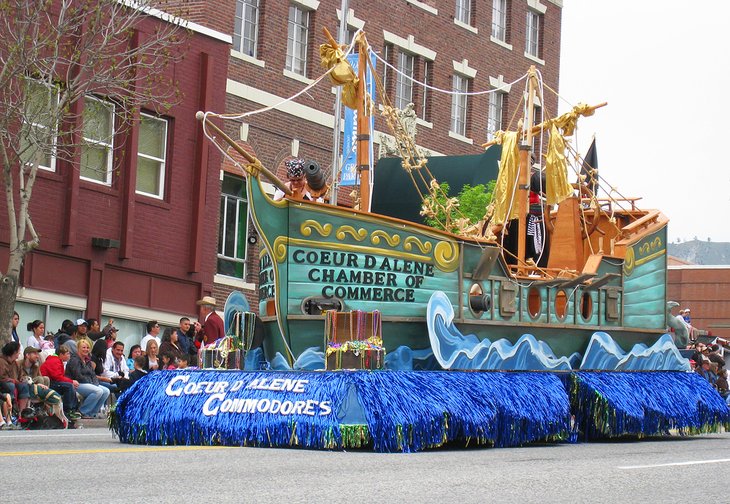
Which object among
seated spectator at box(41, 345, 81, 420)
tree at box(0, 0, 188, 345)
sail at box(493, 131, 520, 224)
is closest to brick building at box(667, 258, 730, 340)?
tree at box(0, 0, 188, 345)

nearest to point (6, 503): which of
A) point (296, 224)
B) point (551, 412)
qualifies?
point (296, 224)

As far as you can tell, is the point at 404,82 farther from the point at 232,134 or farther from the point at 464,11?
the point at 232,134

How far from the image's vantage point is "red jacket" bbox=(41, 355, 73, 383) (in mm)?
18391

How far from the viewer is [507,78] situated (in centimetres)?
→ 3850

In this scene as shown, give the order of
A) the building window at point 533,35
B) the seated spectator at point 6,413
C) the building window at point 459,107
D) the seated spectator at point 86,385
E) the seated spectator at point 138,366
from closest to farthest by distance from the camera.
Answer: the seated spectator at point 6,413
the seated spectator at point 86,385
the seated spectator at point 138,366
the building window at point 459,107
the building window at point 533,35

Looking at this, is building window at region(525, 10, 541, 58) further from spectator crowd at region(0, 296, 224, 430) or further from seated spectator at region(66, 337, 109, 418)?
seated spectator at region(66, 337, 109, 418)

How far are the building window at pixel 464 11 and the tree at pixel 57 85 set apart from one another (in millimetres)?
12924

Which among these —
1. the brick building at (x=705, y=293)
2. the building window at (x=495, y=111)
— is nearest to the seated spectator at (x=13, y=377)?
the building window at (x=495, y=111)

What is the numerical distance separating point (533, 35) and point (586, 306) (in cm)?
2438

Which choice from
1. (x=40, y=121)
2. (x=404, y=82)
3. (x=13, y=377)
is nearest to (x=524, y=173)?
(x=13, y=377)

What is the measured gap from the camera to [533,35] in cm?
4038

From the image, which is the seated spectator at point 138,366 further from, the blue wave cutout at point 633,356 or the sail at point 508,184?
the blue wave cutout at point 633,356

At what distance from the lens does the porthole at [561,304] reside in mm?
16641

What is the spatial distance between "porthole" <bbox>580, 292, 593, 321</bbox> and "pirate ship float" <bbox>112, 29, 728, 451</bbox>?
2 cm
